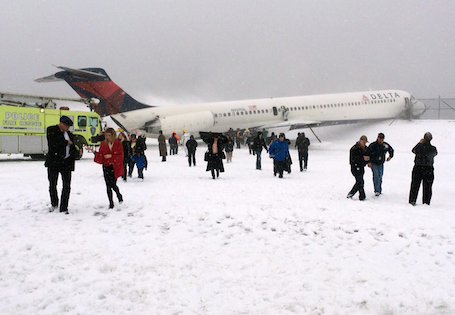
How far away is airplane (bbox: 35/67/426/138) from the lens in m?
24.8

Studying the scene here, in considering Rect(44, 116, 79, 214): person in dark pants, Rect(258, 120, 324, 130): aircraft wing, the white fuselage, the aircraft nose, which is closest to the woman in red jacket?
Rect(44, 116, 79, 214): person in dark pants

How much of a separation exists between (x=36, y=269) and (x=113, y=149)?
3236 mm

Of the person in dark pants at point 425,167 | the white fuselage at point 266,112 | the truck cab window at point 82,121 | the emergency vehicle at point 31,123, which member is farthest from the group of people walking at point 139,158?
the white fuselage at point 266,112

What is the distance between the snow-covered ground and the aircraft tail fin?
52.5ft

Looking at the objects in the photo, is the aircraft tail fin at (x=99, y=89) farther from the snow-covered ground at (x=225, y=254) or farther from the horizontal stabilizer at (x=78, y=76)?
the snow-covered ground at (x=225, y=254)

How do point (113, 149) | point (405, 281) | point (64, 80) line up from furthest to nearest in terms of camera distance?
point (64, 80)
point (113, 149)
point (405, 281)

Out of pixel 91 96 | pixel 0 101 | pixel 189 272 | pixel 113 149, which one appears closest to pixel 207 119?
pixel 91 96

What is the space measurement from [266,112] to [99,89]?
13.4 meters

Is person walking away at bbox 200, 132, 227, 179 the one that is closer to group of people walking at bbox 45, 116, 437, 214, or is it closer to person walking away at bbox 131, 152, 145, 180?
group of people walking at bbox 45, 116, 437, 214

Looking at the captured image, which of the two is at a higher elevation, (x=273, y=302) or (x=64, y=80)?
(x=64, y=80)

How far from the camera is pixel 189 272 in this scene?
495cm

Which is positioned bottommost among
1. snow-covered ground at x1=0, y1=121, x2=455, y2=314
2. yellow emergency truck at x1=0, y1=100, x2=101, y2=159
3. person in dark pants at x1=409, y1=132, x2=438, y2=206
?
snow-covered ground at x1=0, y1=121, x2=455, y2=314

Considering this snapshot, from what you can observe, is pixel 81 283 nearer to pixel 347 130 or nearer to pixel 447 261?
pixel 447 261

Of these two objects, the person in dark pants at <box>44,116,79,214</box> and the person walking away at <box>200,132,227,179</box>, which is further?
the person walking away at <box>200,132,227,179</box>
